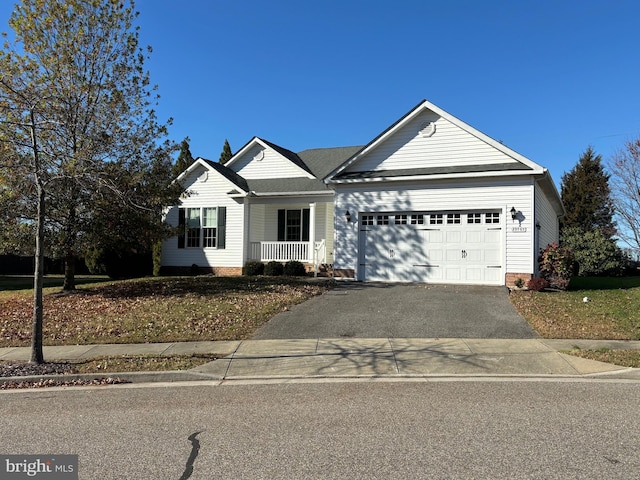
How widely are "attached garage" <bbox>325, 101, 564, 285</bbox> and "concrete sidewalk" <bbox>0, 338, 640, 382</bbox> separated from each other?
6678 millimetres

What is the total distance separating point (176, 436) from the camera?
4.79 metres

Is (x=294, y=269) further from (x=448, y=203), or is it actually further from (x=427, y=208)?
(x=448, y=203)

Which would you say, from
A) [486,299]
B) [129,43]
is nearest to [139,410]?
[486,299]

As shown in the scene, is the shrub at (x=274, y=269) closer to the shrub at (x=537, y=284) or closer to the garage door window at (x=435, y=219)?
the garage door window at (x=435, y=219)

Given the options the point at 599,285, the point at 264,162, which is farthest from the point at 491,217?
the point at 264,162

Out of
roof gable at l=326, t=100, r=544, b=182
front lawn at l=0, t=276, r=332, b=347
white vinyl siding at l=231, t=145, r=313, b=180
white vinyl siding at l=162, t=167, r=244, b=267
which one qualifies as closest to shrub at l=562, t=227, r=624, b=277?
roof gable at l=326, t=100, r=544, b=182

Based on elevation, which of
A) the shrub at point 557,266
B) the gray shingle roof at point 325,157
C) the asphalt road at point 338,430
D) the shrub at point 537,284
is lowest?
the asphalt road at point 338,430

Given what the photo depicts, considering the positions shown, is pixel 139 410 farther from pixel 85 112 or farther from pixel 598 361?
pixel 85 112

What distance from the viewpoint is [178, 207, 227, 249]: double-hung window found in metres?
21.4

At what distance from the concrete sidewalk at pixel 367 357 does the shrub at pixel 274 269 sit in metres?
10.3

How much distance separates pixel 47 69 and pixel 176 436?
43.1ft

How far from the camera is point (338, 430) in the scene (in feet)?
15.9

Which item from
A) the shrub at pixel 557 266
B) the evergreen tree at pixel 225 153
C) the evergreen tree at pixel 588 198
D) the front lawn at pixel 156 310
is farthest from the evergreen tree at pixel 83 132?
the evergreen tree at pixel 588 198

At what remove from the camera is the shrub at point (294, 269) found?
19344mm
